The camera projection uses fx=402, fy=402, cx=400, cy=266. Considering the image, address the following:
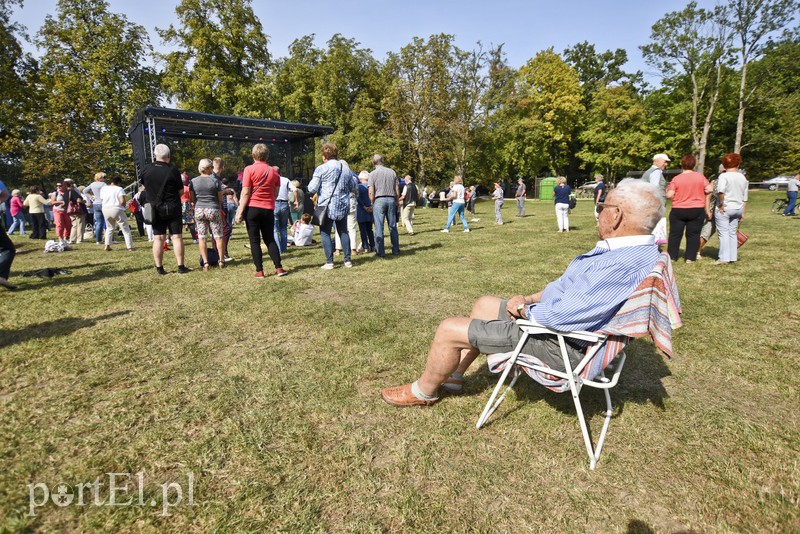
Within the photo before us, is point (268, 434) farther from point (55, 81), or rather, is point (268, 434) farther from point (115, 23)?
point (115, 23)

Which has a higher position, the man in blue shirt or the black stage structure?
the black stage structure

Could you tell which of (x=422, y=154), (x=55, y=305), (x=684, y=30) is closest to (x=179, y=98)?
(x=422, y=154)

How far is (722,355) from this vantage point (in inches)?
140

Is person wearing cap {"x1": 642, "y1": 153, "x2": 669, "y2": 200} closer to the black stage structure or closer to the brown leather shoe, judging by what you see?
the brown leather shoe

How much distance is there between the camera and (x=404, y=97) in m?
30.7

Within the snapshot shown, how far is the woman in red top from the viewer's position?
6.18 metres

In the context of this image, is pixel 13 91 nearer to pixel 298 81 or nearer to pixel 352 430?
pixel 298 81

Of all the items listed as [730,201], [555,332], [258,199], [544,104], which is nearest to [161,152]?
[258,199]

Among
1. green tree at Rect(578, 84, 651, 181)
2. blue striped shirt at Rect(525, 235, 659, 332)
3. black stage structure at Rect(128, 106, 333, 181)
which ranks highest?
green tree at Rect(578, 84, 651, 181)

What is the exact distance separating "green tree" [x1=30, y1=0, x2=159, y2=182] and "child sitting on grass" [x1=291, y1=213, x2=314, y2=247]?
66.2 ft

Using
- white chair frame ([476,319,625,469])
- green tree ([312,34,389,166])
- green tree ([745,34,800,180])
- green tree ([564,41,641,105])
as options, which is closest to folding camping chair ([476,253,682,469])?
white chair frame ([476,319,625,469])

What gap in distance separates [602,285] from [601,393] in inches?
53.8

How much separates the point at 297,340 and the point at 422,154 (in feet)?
97.3

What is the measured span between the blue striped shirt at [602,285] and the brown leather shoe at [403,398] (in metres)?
1.03
